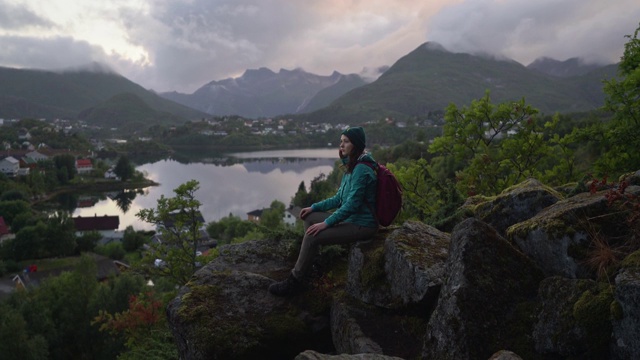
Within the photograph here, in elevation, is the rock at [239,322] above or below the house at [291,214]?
above

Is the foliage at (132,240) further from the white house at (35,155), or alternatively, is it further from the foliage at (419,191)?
the white house at (35,155)

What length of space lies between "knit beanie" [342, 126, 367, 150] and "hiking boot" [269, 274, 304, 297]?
2169mm

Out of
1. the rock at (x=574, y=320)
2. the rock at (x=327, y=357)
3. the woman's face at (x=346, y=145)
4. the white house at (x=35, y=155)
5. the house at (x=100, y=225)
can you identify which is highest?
the woman's face at (x=346, y=145)

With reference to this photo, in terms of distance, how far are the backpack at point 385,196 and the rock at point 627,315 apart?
122 inches

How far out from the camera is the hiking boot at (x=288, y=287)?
643 centimetres

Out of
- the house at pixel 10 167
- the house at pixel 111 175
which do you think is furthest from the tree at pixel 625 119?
the house at pixel 10 167

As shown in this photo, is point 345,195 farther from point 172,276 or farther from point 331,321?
point 172,276

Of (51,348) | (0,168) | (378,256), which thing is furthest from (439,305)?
(0,168)

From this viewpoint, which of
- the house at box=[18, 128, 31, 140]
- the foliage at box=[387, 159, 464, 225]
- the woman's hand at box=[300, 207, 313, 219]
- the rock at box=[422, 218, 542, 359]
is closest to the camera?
the rock at box=[422, 218, 542, 359]

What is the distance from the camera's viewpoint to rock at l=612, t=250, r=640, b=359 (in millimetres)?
3262

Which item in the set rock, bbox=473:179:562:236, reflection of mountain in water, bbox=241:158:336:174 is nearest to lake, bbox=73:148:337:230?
reflection of mountain in water, bbox=241:158:336:174

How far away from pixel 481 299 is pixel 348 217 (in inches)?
95.4

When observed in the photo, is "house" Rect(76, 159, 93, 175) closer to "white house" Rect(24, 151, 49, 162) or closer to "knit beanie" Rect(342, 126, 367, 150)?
"white house" Rect(24, 151, 49, 162)

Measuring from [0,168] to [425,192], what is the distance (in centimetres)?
13383
